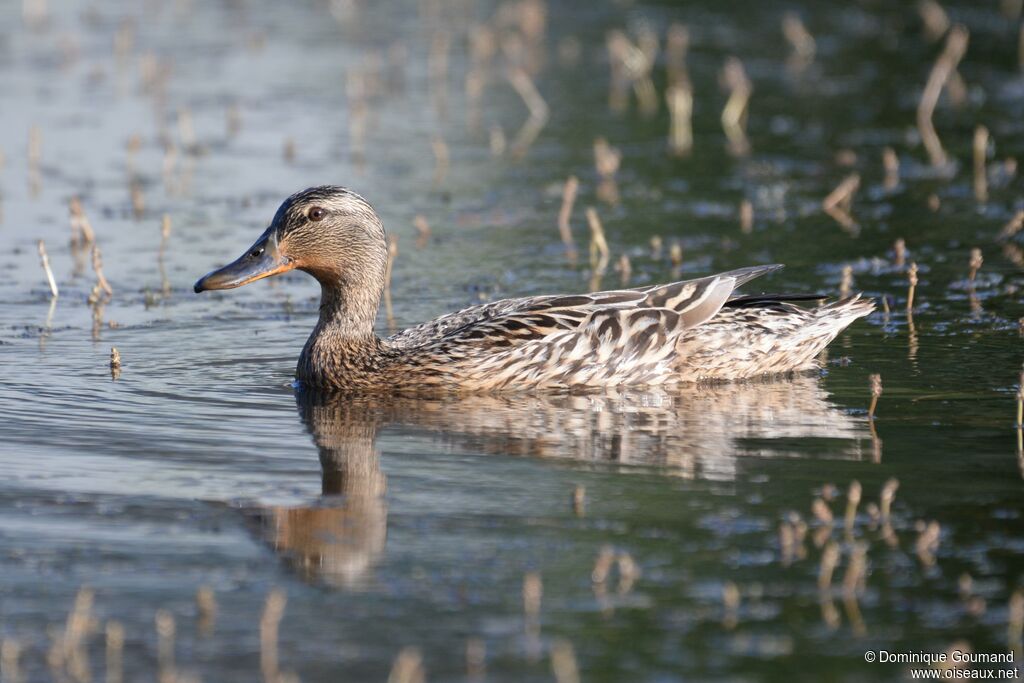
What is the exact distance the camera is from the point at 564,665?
559 cm

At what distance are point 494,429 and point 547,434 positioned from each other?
316 mm

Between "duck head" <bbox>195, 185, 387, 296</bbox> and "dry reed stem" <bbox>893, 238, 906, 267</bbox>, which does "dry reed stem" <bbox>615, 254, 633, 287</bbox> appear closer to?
"dry reed stem" <bbox>893, 238, 906, 267</bbox>

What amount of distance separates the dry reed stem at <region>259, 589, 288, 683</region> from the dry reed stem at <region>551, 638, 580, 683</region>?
92cm

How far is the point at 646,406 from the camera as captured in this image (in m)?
9.82

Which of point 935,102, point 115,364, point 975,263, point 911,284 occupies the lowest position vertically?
point 115,364

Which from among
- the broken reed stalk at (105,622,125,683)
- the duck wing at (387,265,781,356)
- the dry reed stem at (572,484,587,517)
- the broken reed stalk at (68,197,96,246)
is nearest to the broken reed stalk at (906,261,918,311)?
the duck wing at (387,265,781,356)

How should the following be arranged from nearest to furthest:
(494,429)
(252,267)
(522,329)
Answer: (494,429), (522,329), (252,267)

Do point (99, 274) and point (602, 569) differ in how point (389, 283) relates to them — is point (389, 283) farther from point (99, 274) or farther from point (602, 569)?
point (602, 569)

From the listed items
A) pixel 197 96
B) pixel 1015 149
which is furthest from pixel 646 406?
pixel 197 96

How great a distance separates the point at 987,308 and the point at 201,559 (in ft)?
22.0

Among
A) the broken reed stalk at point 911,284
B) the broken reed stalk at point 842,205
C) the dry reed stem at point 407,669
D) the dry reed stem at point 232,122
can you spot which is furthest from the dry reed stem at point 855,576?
the dry reed stem at point 232,122

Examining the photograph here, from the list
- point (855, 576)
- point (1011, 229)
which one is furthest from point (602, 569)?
point (1011, 229)

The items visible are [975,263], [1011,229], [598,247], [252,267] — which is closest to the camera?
[252,267]

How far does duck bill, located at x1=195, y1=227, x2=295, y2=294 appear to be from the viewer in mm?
10172
